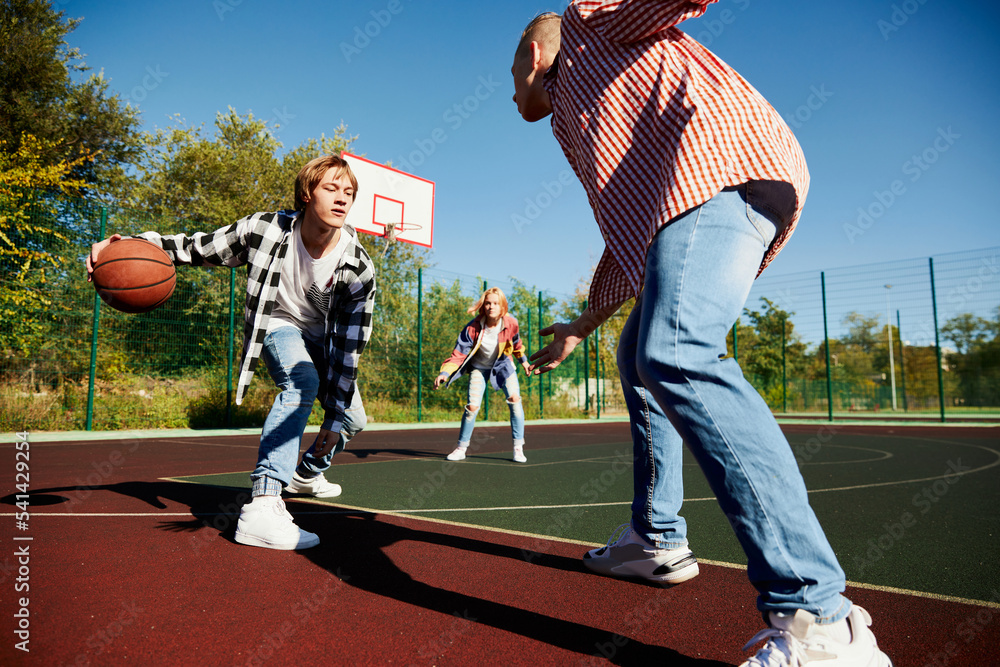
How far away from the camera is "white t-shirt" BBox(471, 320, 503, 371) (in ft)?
22.7

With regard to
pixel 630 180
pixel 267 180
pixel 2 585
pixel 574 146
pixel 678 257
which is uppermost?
pixel 267 180

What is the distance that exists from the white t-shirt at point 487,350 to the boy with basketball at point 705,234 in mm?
5075

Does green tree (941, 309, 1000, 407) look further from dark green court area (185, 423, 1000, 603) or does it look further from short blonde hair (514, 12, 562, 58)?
short blonde hair (514, 12, 562, 58)

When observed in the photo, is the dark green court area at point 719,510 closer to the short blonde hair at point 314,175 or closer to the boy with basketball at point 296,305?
the boy with basketball at point 296,305

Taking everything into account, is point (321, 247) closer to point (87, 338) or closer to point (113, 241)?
point (113, 241)

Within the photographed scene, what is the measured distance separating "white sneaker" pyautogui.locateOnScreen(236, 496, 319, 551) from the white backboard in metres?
13.2

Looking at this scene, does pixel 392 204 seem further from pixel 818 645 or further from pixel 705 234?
pixel 818 645

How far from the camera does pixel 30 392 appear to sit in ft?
29.8

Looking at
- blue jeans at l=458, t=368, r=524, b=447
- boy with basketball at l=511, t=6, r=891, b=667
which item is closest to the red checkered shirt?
boy with basketball at l=511, t=6, r=891, b=667

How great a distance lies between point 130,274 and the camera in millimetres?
2834

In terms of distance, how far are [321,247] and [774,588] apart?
2573 millimetres

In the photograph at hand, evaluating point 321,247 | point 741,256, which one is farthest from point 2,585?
point 741,256

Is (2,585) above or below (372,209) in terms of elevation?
below

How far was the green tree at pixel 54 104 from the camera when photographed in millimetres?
17828
